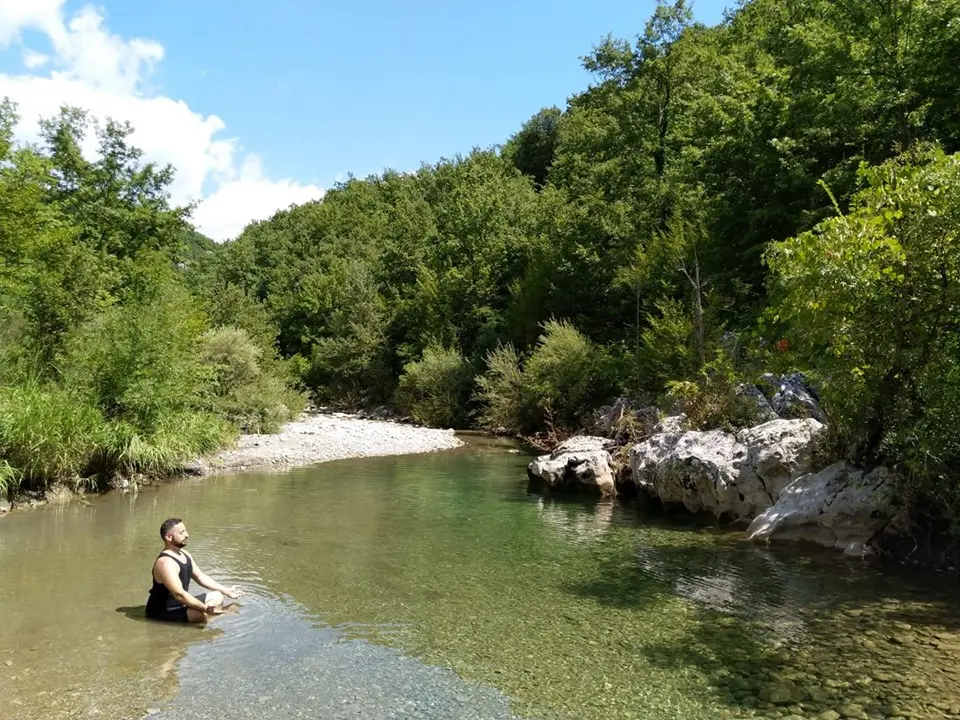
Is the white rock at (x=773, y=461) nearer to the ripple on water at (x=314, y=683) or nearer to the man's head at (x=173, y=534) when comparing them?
the ripple on water at (x=314, y=683)

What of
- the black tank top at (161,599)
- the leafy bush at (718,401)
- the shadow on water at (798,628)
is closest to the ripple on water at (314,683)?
the black tank top at (161,599)

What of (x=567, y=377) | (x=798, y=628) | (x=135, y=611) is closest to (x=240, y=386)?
(x=567, y=377)

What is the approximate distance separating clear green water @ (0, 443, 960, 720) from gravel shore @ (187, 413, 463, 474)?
5886 mm

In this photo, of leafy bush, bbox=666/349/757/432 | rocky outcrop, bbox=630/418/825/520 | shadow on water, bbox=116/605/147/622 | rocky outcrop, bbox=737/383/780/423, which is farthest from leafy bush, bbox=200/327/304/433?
rocky outcrop, bbox=737/383/780/423

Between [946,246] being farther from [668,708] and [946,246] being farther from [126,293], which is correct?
[126,293]

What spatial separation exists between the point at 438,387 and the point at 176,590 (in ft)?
92.5

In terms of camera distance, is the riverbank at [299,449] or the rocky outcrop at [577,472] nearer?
the riverbank at [299,449]

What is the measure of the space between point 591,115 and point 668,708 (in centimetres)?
3550

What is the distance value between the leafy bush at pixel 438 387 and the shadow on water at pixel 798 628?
24073 millimetres

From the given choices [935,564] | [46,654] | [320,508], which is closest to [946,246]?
[935,564]

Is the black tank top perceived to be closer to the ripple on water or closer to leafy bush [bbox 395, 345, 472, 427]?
the ripple on water

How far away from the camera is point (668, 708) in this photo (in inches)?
225

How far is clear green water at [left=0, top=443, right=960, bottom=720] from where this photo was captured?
5.98m

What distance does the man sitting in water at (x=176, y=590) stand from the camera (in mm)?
7543
